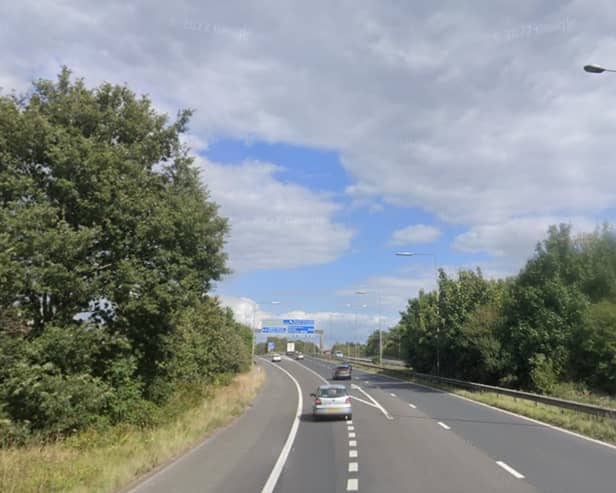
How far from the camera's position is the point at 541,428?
61.1ft

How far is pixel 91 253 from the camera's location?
1839cm

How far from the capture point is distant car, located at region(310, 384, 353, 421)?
73.7 ft

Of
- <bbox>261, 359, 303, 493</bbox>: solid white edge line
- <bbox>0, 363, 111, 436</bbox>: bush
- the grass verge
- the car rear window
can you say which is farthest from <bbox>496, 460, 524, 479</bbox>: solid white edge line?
<bbox>0, 363, 111, 436</bbox>: bush

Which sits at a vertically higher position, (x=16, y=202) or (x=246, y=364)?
(x=16, y=202)

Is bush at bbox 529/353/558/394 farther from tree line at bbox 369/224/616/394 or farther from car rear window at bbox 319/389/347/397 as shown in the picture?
car rear window at bbox 319/389/347/397

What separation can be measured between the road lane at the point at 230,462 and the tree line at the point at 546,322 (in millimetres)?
19459

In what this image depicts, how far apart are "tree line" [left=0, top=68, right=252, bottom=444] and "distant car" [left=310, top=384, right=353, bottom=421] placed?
6431 mm

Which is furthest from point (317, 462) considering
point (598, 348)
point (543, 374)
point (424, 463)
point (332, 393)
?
point (598, 348)

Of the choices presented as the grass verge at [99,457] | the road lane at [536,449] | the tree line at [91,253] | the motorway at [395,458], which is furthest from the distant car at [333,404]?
the tree line at [91,253]

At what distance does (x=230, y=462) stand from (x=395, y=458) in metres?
3.84

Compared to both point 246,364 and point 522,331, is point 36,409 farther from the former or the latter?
point 246,364

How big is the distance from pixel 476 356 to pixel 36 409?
3476 cm

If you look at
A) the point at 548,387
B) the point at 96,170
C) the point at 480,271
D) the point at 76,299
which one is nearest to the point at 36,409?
the point at 76,299

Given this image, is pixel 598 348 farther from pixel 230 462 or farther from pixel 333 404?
pixel 230 462
